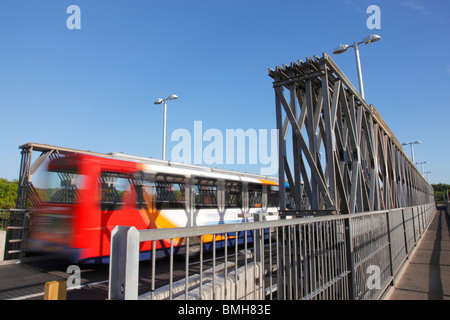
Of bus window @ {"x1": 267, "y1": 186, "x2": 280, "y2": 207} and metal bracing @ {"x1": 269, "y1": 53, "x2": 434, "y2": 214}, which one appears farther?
bus window @ {"x1": 267, "y1": 186, "x2": 280, "y2": 207}

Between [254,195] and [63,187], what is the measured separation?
305 inches

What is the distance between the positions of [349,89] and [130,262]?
7355 millimetres

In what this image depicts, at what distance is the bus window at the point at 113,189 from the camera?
735 centimetres

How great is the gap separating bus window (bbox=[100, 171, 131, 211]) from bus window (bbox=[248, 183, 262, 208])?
6013mm

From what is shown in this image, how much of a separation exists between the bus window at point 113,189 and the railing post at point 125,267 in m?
6.37

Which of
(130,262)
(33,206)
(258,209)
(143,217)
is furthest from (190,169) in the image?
(130,262)

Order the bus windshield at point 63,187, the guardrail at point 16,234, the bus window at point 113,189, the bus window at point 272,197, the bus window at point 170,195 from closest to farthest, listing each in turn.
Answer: the bus windshield at point 63,187
the bus window at point 113,189
the bus window at point 170,195
the guardrail at point 16,234
the bus window at point 272,197

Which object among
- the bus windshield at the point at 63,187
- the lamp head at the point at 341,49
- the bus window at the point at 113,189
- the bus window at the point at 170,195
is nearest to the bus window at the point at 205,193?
the bus window at the point at 170,195

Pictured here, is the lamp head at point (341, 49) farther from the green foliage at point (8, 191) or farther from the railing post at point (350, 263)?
the green foliage at point (8, 191)

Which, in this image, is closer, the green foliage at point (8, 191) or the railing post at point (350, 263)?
the railing post at point (350, 263)

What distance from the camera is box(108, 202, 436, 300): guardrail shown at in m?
1.46

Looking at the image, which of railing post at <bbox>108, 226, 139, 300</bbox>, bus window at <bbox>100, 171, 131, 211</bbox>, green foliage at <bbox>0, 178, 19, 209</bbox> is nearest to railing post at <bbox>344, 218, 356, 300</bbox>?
railing post at <bbox>108, 226, 139, 300</bbox>

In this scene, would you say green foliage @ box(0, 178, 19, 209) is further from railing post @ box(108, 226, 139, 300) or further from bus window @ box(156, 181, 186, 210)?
railing post @ box(108, 226, 139, 300)
